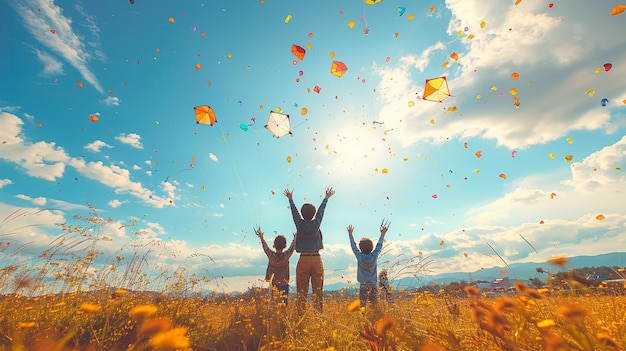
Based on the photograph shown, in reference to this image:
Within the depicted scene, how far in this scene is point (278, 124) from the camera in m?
9.24

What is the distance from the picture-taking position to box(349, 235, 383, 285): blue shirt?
6.72m

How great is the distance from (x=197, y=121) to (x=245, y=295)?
206 inches

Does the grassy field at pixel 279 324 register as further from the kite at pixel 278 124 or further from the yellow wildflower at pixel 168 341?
the kite at pixel 278 124

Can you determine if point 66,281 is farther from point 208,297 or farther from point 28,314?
point 208,297

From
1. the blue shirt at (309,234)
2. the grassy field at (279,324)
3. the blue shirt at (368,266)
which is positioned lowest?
the grassy field at (279,324)

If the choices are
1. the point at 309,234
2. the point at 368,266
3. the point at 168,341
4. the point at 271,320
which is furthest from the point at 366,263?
the point at 168,341

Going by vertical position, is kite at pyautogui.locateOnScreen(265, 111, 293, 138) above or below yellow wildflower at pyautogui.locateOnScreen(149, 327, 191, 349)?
above

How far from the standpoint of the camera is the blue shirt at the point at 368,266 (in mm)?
6723

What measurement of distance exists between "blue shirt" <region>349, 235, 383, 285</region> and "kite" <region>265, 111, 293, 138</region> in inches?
169

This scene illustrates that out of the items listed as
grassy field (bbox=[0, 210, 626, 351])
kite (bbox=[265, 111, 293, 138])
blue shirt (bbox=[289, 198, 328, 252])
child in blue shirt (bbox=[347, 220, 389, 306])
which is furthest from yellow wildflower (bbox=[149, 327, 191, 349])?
kite (bbox=[265, 111, 293, 138])

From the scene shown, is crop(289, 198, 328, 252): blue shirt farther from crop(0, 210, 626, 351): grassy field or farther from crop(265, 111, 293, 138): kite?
crop(265, 111, 293, 138): kite

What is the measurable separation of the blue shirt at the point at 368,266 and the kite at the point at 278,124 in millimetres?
4302

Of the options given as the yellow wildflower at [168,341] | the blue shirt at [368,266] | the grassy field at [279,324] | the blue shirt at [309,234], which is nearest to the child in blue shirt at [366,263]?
the blue shirt at [368,266]

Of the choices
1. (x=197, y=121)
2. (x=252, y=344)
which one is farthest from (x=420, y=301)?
(x=197, y=121)
